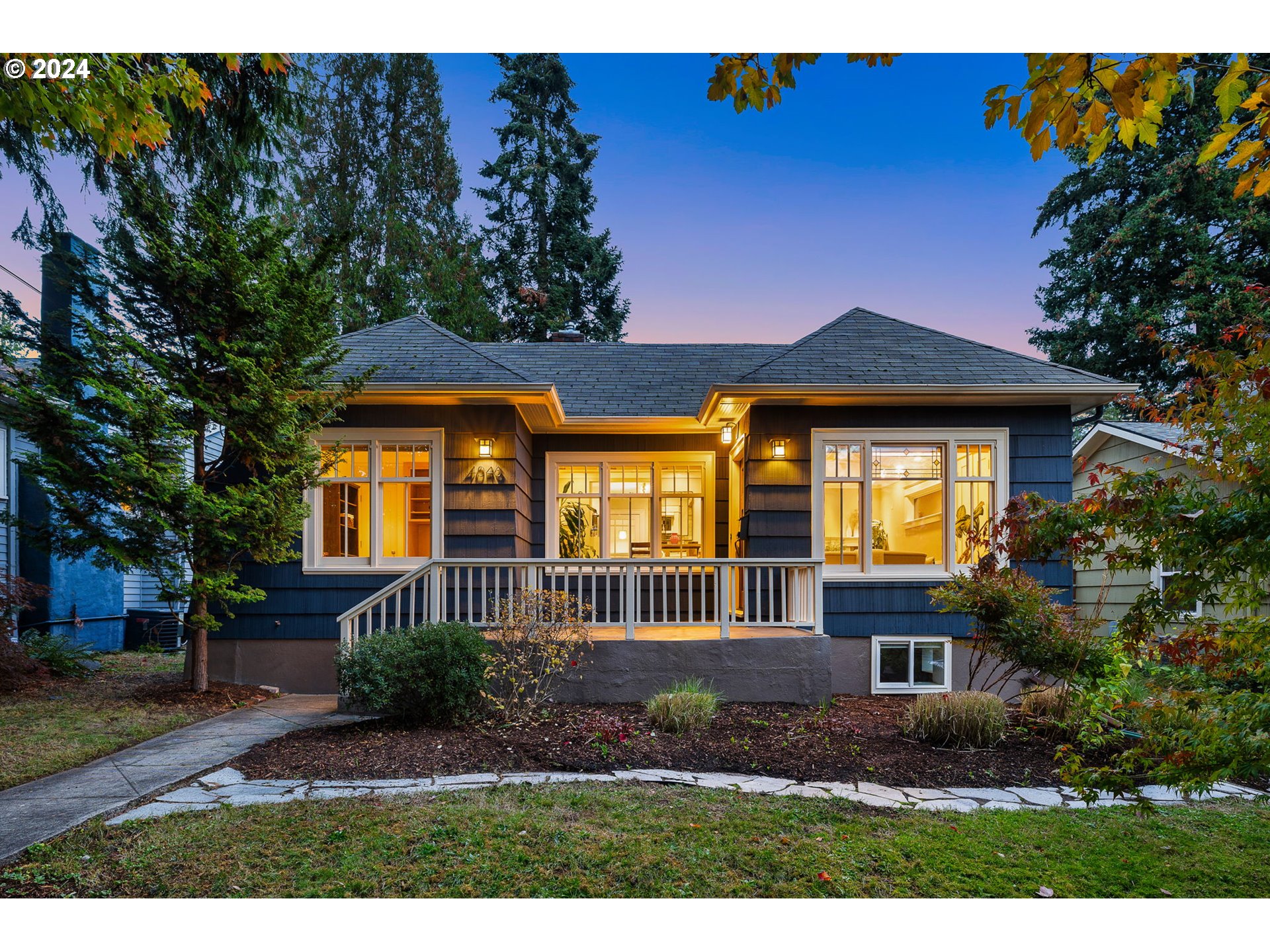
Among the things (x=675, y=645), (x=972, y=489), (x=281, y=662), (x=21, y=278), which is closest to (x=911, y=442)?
(x=972, y=489)

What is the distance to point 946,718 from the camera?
16.7 feet

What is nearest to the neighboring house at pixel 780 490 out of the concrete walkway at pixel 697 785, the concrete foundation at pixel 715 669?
the concrete foundation at pixel 715 669

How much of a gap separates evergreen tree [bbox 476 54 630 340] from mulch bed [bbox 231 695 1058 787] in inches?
640

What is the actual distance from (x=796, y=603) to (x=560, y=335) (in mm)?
6501

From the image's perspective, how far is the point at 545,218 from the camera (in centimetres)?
2088

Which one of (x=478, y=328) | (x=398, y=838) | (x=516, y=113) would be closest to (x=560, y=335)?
(x=478, y=328)

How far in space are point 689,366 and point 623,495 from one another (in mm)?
2338

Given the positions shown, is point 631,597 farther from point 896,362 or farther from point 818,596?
point 896,362

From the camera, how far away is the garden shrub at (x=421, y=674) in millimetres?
5254

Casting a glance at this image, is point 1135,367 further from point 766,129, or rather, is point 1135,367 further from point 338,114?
point 338,114

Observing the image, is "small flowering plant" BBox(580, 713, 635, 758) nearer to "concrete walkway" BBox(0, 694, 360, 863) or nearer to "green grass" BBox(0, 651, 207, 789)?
"concrete walkway" BBox(0, 694, 360, 863)

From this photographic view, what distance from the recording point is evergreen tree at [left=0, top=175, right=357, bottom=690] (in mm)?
6020

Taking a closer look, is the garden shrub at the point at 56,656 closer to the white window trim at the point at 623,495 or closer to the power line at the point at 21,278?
the power line at the point at 21,278

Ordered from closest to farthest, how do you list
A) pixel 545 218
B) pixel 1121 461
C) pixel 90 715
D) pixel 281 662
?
1. pixel 90 715
2. pixel 281 662
3. pixel 1121 461
4. pixel 545 218
